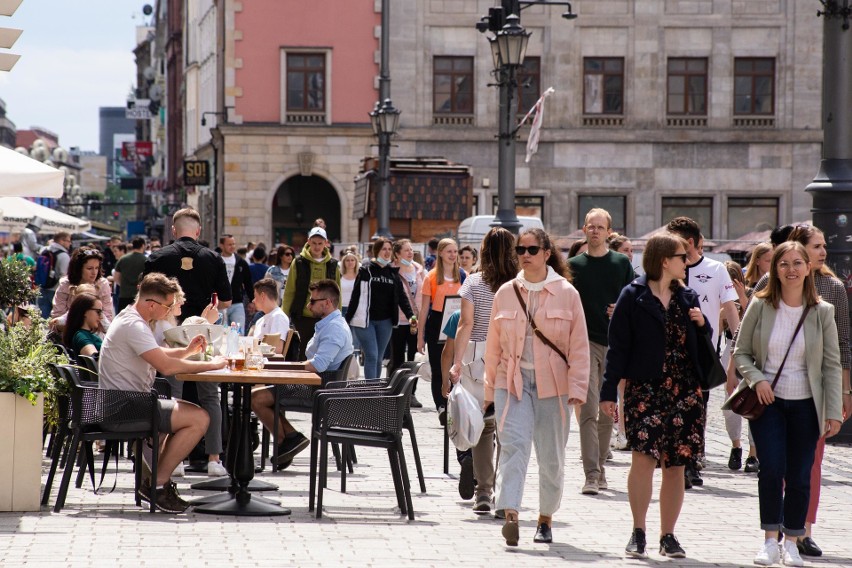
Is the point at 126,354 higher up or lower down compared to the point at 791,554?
higher up

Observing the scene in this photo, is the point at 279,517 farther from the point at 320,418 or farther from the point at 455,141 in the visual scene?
the point at 455,141

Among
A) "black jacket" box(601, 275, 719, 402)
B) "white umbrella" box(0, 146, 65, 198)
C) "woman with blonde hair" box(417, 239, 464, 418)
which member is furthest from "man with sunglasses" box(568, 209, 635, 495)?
"white umbrella" box(0, 146, 65, 198)

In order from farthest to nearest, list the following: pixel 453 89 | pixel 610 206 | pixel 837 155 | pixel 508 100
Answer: pixel 610 206 → pixel 453 89 → pixel 508 100 → pixel 837 155

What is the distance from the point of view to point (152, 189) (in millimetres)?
93500

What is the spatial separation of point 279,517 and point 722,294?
3.87 m

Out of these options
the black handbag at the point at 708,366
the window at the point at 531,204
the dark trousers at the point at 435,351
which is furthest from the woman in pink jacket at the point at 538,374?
the window at the point at 531,204

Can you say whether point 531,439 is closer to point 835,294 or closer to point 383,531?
point 383,531

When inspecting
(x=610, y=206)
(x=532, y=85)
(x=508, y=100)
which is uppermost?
(x=532, y=85)

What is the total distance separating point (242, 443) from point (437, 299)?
5.12 metres

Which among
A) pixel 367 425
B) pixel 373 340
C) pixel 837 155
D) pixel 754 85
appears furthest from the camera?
pixel 754 85

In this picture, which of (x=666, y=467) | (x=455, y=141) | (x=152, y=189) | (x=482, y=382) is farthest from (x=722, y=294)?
(x=152, y=189)

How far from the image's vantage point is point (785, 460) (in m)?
7.95

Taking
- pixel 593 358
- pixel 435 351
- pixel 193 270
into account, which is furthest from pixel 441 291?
pixel 593 358

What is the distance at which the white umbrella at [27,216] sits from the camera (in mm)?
23108
